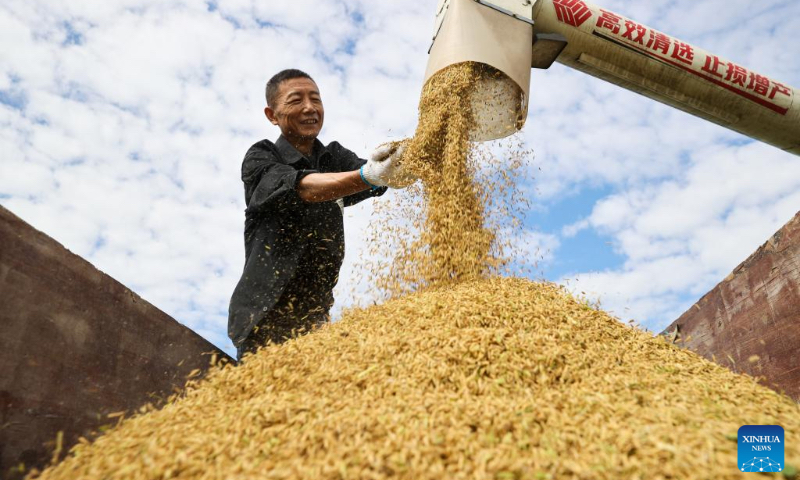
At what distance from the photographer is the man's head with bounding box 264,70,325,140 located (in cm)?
353

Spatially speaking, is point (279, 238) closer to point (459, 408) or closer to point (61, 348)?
point (61, 348)

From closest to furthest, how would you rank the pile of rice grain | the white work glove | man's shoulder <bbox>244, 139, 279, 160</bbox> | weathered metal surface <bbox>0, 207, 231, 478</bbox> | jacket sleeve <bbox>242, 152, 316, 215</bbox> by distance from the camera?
the pile of rice grain < weathered metal surface <bbox>0, 207, 231, 478</bbox> < jacket sleeve <bbox>242, 152, 316, 215</bbox> < the white work glove < man's shoulder <bbox>244, 139, 279, 160</bbox>

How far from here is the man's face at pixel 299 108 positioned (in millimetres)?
3531

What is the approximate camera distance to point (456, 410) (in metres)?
1.48

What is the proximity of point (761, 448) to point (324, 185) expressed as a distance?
7.42 feet

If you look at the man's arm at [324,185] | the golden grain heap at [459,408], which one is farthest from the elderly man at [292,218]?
the golden grain heap at [459,408]

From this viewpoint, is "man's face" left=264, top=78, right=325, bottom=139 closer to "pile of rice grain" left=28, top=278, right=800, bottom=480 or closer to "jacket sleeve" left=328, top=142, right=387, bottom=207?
"jacket sleeve" left=328, top=142, right=387, bottom=207

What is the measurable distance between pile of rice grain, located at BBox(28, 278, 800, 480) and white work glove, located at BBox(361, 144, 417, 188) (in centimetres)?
111

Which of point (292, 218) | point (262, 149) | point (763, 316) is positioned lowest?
point (763, 316)

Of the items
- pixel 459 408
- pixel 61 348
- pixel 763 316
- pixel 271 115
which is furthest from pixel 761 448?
pixel 271 115

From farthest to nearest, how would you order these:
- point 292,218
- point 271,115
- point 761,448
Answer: point 271,115 → point 292,218 → point 761,448

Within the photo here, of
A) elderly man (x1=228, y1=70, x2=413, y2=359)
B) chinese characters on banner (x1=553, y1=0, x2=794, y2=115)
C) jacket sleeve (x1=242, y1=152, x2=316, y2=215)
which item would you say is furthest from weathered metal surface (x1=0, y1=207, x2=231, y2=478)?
chinese characters on banner (x1=553, y1=0, x2=794, y2=115)

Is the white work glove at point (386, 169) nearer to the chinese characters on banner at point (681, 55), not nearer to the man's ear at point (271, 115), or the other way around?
the man's ear at point (271, 115)

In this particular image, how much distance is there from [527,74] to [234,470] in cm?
266
